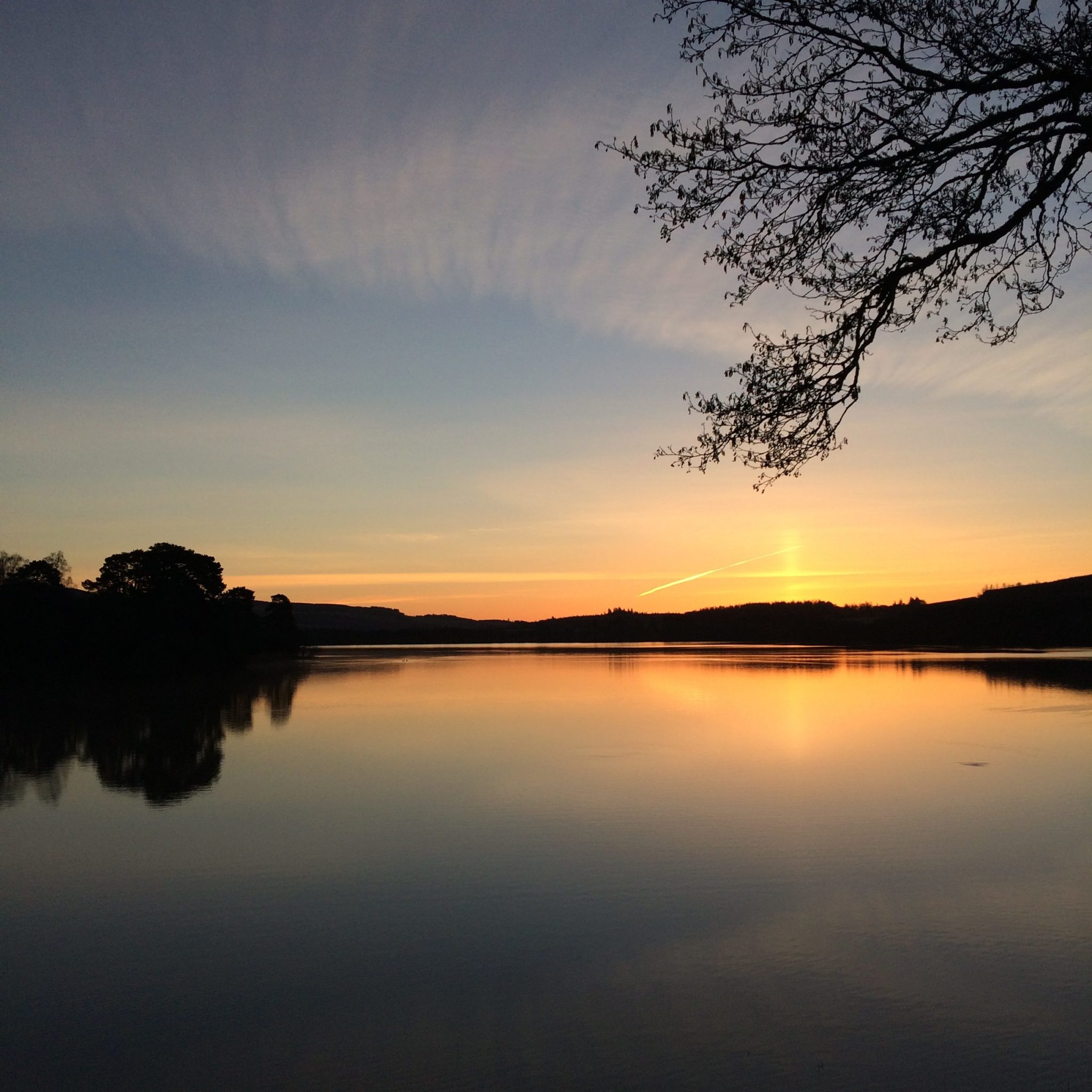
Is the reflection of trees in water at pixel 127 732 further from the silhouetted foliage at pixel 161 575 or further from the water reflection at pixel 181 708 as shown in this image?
the silhouetted foliage at pixel 161 575

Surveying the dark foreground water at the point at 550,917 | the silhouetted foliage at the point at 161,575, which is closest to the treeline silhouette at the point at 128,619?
the silhouetted foliage at the point at 161,575

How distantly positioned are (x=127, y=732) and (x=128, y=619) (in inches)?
793

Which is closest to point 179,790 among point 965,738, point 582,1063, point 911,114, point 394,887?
point 394,887

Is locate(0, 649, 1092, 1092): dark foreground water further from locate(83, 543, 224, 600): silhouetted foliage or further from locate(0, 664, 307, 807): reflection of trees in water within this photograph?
locate(83, 543, 224, 600): silhouetted foliage

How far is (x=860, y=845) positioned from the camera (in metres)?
9.79

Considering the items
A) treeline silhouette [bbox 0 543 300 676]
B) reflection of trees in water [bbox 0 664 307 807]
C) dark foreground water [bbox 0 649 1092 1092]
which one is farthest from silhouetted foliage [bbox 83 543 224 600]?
dark foreground water [bbox 0 649 1092 1092]

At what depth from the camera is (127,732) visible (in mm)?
20156

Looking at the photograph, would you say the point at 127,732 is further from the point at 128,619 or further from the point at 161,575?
the point at 161,575

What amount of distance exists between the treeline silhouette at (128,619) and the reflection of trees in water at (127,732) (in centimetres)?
127

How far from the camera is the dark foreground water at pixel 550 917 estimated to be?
16.8 ft

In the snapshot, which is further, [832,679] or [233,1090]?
[832,679]

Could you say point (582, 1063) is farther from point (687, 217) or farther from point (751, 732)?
point (751, 732)

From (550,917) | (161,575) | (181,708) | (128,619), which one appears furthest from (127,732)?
Result: (161,575)

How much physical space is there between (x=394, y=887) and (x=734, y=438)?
4813mm
